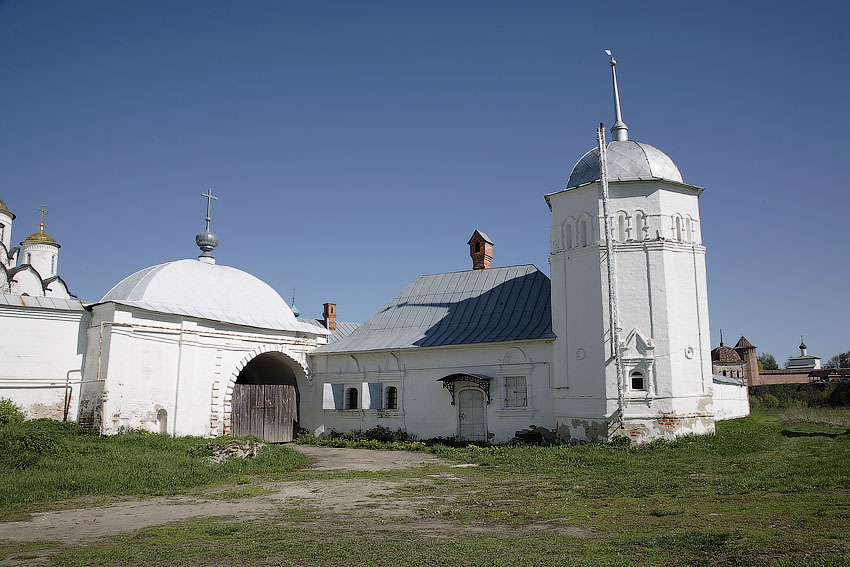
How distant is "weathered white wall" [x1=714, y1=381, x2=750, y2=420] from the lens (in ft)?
83.8

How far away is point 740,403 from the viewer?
99.9ft

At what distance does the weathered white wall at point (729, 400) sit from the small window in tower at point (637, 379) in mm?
9087

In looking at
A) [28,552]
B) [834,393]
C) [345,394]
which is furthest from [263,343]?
[834,393]

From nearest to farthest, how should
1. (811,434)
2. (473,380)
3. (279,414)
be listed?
(811,434), (473,380), (279,414)

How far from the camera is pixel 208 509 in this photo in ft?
30.3

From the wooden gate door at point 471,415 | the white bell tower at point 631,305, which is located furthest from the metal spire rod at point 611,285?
the wooden gate door at point 471,415

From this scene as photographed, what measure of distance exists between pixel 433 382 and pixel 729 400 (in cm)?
1473

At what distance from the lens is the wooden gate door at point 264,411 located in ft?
64.7

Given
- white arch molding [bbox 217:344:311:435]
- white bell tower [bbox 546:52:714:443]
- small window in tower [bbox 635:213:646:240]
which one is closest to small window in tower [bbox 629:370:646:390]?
white bell tower [bbox 546:52:714:443]

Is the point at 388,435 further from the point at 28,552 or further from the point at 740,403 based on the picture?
the point at 740,403

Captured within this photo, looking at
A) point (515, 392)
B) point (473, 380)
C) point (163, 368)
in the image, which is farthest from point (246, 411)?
point (515, 392)

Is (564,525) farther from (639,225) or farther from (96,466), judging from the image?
(639,225)

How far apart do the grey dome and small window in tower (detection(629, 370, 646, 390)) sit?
5.03 metres

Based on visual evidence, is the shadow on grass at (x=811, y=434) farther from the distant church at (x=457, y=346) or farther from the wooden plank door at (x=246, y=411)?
the wooden plank door at (x=246, y=411)
